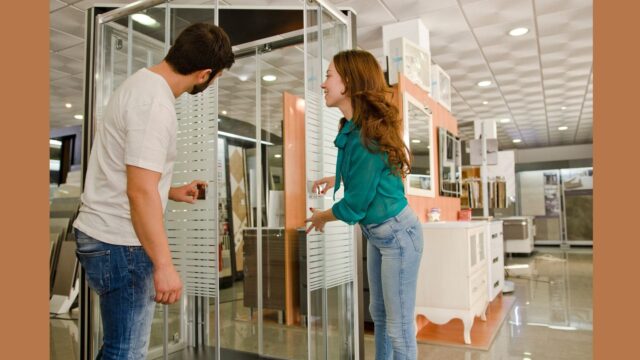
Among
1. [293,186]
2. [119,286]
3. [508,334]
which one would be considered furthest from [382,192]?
[508,334]

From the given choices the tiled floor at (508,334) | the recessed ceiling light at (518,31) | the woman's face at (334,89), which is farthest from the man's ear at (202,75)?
the recessed ceiling light at (518,31)

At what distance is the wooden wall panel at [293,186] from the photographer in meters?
2.91

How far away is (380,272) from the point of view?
169cm

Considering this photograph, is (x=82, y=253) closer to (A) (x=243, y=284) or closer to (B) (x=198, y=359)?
(B) (x=198, y=359)

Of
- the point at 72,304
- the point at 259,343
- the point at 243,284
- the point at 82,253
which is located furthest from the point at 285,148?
the point at 72,304

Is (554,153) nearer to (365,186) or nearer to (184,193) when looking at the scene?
(365,186)

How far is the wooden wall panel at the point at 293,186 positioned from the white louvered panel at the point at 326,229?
19.2 inches

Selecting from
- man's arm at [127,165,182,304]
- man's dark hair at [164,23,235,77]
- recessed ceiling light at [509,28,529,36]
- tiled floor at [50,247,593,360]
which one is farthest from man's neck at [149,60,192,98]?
recessed ceiling light at [509,28,529,36]

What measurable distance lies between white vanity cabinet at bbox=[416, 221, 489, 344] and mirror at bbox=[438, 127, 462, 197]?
1.18 meters

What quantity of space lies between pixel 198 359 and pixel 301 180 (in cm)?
130

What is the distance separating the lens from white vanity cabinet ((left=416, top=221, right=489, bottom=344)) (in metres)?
3.36

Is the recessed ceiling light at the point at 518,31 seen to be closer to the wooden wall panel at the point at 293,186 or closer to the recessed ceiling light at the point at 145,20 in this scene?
the wooden wall panel at the point at 293,186

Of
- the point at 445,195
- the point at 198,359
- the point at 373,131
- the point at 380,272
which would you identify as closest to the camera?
the point at 373,131

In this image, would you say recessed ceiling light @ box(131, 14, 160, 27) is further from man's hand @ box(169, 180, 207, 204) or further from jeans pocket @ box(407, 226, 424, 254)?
jeans pocket @ box(407, 226, 424, 254)
